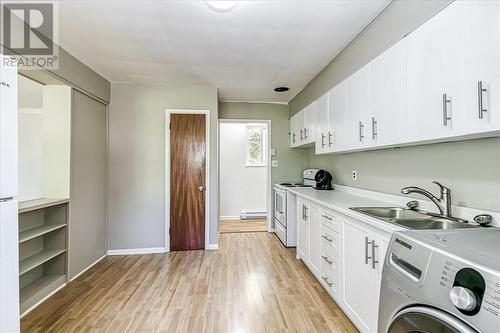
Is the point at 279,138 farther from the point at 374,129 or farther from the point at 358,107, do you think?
the point at 374,129

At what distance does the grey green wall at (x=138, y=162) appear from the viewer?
12.0 ft

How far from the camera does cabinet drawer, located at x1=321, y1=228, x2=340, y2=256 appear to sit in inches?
84.9

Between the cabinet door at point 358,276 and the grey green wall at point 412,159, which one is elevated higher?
the grey green wall at point 412,159

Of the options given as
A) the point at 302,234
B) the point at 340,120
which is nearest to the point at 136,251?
the point at 302,234

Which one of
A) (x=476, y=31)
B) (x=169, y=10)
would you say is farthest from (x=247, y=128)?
(x=476, y=31)

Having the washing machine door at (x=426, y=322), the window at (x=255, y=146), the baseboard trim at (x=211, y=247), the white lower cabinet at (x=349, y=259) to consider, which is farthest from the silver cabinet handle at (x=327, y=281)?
the window at (x=255, y=146)

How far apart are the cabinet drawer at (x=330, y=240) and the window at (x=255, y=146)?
12.4ft

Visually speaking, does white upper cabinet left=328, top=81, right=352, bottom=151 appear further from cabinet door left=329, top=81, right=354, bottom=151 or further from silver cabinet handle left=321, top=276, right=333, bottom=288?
silver cabinet handle left=321, top=276, right=333, bottom=288

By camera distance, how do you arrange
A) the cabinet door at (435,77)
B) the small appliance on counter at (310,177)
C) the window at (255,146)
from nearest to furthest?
the cabinet door at (435,77), the small appliance on counter at (310,177), the window at (255,146)

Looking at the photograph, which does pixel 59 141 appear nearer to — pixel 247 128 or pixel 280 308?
pixel 280 308

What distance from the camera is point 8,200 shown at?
4.51 ft

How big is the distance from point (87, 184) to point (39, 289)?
1.20 meters

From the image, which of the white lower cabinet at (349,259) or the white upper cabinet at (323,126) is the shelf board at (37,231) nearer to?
the white lower cabinet at (349,259)

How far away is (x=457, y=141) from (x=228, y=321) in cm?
211
